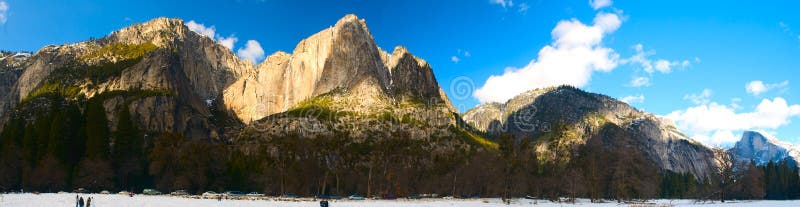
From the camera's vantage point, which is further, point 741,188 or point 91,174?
point 741,188

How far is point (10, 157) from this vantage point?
11994 cm

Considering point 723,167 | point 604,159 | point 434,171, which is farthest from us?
point 434,171

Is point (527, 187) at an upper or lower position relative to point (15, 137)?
lower

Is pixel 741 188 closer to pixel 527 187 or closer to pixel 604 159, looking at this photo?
pixel 604 159

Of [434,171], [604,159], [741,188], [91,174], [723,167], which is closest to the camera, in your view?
[91,174]

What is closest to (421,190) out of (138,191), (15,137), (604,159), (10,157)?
(604,159)

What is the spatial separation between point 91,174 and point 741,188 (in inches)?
5846

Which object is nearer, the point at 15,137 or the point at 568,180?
the point at 568,180

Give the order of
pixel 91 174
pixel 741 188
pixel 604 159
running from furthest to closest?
pixel 741 188 < pixel 604 159 < pixel 91 174

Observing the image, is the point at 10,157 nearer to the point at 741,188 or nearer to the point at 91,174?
the point at 91,174

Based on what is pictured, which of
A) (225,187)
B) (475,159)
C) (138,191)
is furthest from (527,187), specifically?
(138,191)

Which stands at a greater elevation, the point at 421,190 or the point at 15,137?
the point at 15,137

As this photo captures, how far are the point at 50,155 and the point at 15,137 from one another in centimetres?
2397

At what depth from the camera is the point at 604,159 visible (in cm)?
12431
